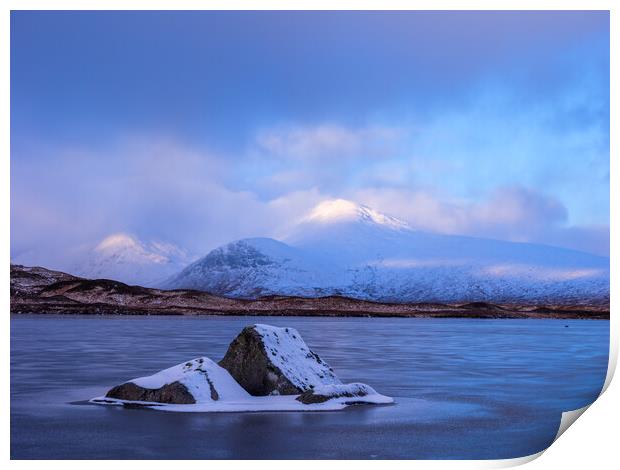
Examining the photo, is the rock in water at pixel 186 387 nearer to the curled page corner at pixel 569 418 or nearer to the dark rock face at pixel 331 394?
the dark rock face at pixel 331 394

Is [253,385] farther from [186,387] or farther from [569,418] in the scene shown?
[569,418]

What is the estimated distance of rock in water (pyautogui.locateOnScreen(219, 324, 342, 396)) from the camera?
11477 millimetres

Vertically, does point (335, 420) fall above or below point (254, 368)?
below

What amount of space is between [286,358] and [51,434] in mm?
3880

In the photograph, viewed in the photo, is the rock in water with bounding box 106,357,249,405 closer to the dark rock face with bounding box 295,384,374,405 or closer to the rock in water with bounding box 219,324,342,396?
the rock in water with bounding box 219,324,342,396

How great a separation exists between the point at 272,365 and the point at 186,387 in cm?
139

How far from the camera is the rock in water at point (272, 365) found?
11477mm

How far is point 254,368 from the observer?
1163cm

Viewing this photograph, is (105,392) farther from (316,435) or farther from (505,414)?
(505,414)

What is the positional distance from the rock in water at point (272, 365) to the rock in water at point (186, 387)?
405mm

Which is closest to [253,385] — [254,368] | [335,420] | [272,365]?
[254,368]

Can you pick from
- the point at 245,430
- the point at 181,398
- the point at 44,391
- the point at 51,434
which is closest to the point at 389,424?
the point at 245,430

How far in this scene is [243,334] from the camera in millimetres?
11891
